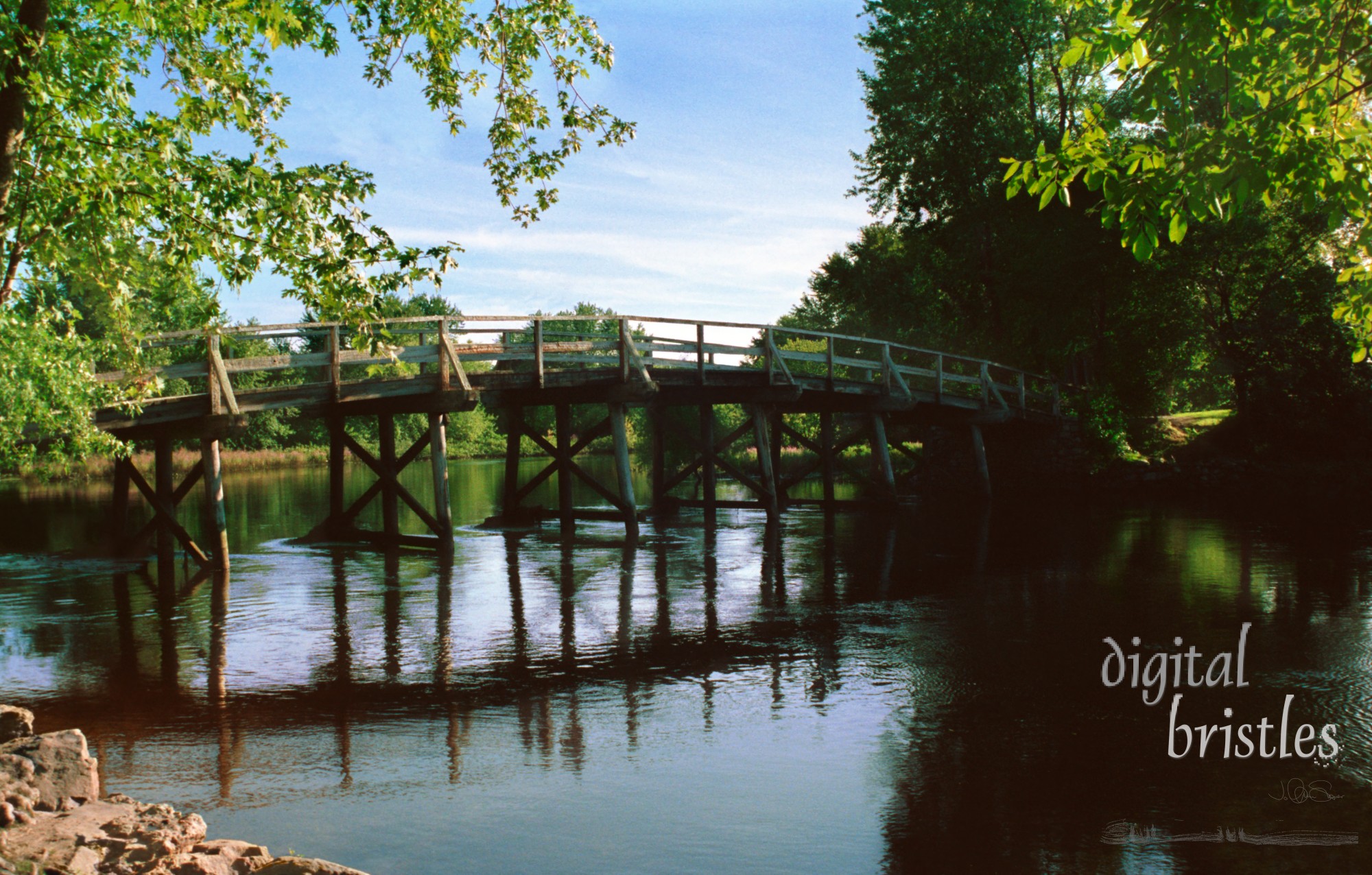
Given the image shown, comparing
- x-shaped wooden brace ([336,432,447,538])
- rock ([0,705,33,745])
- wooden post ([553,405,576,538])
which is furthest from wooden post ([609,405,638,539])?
rock ([0,705,33,745])

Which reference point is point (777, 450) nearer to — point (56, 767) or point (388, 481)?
point (388, 481)

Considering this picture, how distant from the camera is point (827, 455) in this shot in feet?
81.9

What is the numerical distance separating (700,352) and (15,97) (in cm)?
1427

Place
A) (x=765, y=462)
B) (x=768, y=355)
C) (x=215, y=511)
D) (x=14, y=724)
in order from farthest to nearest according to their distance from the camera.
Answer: (x=765, y=462) < (x=768, y=355) < (x=215, y=511) < (x=14, y=724)

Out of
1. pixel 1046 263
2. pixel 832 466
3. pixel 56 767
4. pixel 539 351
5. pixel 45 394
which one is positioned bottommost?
pixel 56 767

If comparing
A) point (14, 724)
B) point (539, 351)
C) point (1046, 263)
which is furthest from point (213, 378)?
point (1046, 263)

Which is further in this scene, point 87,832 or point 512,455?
point 512,455

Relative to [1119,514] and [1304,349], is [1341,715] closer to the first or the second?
[1119,514]

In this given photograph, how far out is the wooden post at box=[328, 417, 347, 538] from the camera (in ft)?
59.6

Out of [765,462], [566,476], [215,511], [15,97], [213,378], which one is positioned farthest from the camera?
[765,462]

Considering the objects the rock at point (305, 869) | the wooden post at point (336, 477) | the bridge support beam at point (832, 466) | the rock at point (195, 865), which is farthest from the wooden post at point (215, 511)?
the bridge support beam at point (832, 466)

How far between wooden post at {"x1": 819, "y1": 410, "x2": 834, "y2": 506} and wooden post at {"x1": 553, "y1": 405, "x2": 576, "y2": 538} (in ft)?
21.1
